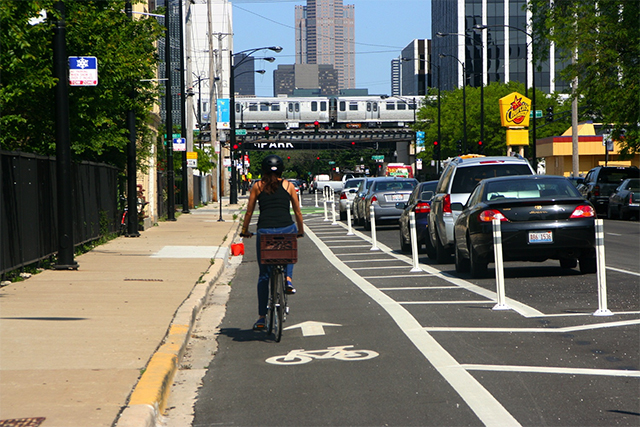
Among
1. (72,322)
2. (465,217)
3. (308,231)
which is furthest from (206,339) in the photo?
(308,231)

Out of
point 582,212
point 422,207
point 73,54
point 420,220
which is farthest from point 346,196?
point 582,212

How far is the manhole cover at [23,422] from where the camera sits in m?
5.25

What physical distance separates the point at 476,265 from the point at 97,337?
7.03m

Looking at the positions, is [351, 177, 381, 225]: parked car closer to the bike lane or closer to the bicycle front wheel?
the bike lane

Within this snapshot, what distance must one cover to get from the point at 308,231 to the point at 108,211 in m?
8.28

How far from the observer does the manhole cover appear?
5250mm

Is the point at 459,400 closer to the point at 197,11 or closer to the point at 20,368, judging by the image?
the point at 20,368

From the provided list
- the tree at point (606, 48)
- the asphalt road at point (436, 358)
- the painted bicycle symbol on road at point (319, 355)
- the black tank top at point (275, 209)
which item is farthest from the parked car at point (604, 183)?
the painted bicycle symbol on road at point (319, 355)

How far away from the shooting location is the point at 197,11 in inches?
5197

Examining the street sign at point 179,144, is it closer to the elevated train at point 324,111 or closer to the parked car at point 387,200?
the parked car at point 387,200

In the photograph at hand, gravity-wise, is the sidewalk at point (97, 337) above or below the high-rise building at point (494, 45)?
below

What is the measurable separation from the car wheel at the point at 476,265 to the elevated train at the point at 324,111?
232 ft

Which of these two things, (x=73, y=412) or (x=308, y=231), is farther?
(x=308, y=231)

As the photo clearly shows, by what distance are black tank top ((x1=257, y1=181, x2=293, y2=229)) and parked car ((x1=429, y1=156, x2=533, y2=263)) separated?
787cm
